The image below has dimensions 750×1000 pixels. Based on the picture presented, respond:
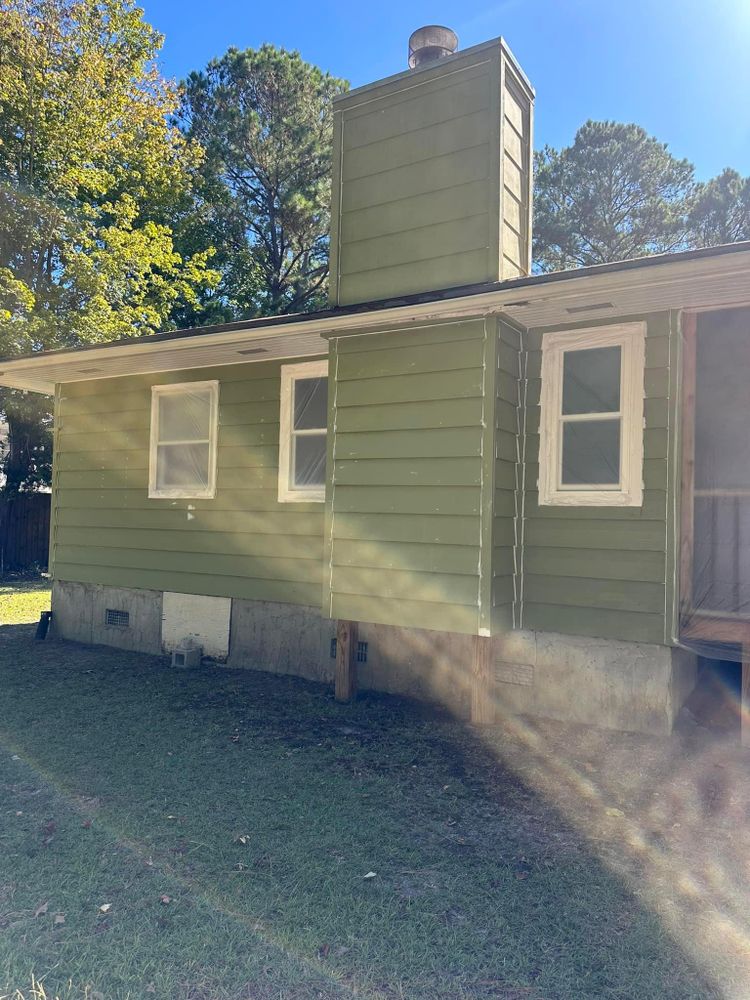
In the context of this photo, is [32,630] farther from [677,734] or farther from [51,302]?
[51,302]

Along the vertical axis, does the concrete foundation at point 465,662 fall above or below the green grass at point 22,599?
above

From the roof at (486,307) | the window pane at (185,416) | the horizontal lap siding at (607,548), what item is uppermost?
the roof at (486,307)

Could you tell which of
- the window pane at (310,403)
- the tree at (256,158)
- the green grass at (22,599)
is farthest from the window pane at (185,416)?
the tree at (256,158)

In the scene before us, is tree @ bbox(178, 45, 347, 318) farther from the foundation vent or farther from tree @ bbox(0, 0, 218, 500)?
the foundation vent

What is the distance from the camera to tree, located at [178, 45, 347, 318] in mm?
21031

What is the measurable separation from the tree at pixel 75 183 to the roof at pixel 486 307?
27.5ft

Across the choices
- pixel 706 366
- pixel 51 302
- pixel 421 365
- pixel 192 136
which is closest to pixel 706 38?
pixel 706 366

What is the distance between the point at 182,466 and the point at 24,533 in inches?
393

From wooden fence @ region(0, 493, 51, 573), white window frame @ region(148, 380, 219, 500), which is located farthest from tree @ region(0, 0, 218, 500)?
white window frame @ region(148, 380, 219, 500)

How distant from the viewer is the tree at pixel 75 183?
585 inches

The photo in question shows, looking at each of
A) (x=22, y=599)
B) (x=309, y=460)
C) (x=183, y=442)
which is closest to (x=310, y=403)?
(x=309, y=460)

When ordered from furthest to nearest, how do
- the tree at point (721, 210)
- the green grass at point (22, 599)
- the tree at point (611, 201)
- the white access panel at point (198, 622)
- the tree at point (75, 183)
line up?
the tree at point (611, 201) < the tree at point (721, 210) < the tree at point (75, 183) < the green grass at point (22, 599) < the white access panel at point (198, 622)

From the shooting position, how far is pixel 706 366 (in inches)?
273

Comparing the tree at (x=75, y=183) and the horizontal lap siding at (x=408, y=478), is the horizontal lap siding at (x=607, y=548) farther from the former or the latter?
the tree at (x=75, y=183)
